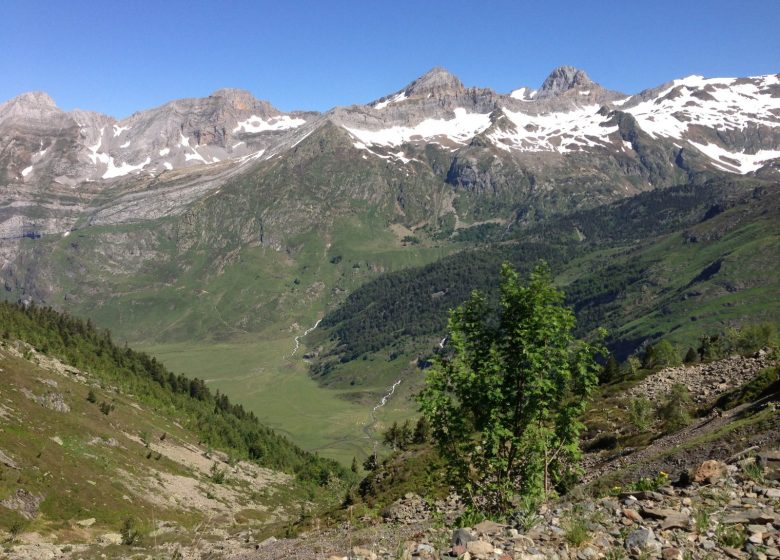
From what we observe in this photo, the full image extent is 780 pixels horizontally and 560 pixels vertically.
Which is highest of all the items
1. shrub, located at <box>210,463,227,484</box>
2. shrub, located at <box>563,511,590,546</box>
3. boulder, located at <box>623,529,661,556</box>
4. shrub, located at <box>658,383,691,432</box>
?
boulder, located at <box>623,529,661,556</box>

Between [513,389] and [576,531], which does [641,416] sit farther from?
[576,531]

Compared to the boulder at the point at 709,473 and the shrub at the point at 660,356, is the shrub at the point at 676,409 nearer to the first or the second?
the boulder at the point at 709,473

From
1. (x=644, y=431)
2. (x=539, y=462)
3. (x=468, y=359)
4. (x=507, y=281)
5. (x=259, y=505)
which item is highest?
(x=507, y=281)

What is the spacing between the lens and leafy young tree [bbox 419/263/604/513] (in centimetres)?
2220

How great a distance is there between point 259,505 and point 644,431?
65370 millimetres

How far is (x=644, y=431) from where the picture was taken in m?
53.8

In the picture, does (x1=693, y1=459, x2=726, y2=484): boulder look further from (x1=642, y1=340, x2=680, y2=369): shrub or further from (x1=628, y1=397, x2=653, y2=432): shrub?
(x1=642, y1=340, x2=680, y2=369): shrub

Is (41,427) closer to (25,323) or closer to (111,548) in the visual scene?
(111,548)

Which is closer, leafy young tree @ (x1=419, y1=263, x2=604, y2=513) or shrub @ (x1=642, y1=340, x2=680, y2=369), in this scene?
leafy young tree @ (x1=419, y1=263, x2=604, y2=513)

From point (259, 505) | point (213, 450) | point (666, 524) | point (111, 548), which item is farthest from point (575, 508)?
point (213, 450)

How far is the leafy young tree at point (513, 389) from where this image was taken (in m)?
22.2

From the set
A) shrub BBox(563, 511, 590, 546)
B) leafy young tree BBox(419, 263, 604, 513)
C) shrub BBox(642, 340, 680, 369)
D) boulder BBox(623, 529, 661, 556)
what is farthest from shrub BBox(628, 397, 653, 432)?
shrub BBox(642, 340, 680, 369)

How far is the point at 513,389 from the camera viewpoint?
896 inches

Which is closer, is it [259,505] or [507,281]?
[507,281]
